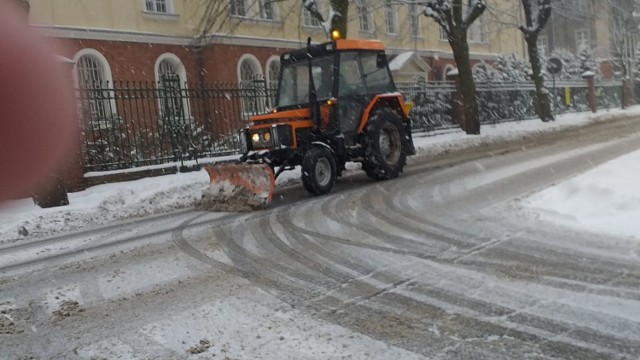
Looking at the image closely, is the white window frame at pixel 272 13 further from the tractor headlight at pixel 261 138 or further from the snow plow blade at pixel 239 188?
the snow plow blade at pixel 239 188

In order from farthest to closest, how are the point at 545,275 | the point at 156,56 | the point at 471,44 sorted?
the point at 471,44 → the point at 156,56 → the point at 545,275

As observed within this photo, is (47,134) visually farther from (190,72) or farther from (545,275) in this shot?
(190,72)

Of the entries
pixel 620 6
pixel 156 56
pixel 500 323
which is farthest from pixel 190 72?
pixel 620 6

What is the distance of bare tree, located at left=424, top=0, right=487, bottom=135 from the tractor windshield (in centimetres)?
1148

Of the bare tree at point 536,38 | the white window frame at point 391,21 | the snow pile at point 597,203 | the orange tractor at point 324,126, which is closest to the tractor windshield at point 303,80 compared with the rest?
the orange tractor at point 324,126

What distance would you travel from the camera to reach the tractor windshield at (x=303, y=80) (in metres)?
10.6

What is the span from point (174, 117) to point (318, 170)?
6.46 m

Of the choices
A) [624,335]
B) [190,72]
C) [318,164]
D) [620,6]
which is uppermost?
[620,6]

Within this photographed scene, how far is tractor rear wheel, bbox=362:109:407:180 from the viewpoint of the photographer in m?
11.0

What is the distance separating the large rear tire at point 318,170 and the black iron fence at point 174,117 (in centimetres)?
574

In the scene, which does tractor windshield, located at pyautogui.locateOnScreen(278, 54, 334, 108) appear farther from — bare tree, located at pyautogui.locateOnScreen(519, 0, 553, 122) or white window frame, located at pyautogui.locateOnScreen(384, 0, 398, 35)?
white window frame, located at pyautogui.locateOnScreen(384, 0, 398, 35)

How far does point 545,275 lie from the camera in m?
4.96

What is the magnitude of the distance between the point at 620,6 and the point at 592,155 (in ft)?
112

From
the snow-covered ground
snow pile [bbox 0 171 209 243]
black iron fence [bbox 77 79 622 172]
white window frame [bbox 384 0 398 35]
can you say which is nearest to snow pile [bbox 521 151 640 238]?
the snow-covered ground
